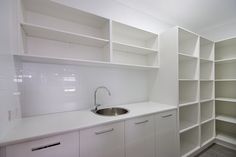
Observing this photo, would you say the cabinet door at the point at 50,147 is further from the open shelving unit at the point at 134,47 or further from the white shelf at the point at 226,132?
the white shelf at the point at 226,132

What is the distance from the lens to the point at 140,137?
141 cm

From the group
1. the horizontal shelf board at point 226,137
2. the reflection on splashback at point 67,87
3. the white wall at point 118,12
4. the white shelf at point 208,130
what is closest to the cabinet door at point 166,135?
the reflection on splashback at point 67,87

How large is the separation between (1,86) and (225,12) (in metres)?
3.46

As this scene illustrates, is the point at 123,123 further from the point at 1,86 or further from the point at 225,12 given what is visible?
the point at 225,12

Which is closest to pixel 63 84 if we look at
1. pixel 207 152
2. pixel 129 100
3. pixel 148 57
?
pixel 129 100

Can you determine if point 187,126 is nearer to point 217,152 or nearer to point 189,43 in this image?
point 217,152

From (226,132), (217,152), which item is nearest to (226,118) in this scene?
(226,132)

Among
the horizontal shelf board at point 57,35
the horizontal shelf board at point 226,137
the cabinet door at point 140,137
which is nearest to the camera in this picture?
the horizontal shelf board at point 57,35

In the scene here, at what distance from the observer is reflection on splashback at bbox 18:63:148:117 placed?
133 centimetres

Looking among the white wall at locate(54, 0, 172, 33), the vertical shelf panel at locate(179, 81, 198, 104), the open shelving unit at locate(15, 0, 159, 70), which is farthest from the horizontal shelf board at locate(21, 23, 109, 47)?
the vertical shelf panel at locate(179, 81, 198, 104)

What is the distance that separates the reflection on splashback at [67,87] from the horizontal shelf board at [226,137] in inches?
81.0

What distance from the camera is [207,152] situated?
2.14 metres

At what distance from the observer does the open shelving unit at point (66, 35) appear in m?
1.23

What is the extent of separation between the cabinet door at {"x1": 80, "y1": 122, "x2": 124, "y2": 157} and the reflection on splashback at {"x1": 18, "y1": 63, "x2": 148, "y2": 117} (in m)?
0.62
